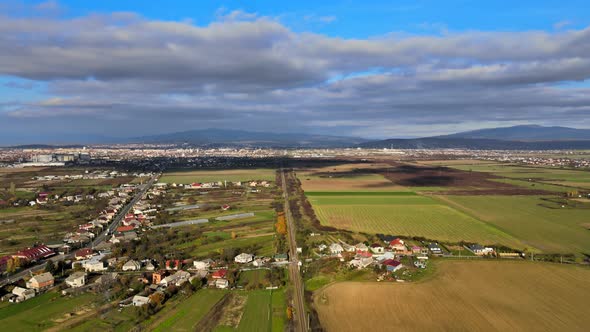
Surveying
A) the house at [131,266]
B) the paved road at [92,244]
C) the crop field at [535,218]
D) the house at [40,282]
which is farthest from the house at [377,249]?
the paved road at [92,244]

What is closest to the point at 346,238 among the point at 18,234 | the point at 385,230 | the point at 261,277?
the point at 385,230

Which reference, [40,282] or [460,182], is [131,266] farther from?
[460,182]

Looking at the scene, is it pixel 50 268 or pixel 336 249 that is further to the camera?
pixel 336 249

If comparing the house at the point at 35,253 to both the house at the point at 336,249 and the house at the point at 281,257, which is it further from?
the house at the point at 336,249

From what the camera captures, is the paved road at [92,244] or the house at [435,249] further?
the house at [435,249]

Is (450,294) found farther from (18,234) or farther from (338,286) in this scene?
(18,234)

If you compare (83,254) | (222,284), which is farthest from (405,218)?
(83,254)
